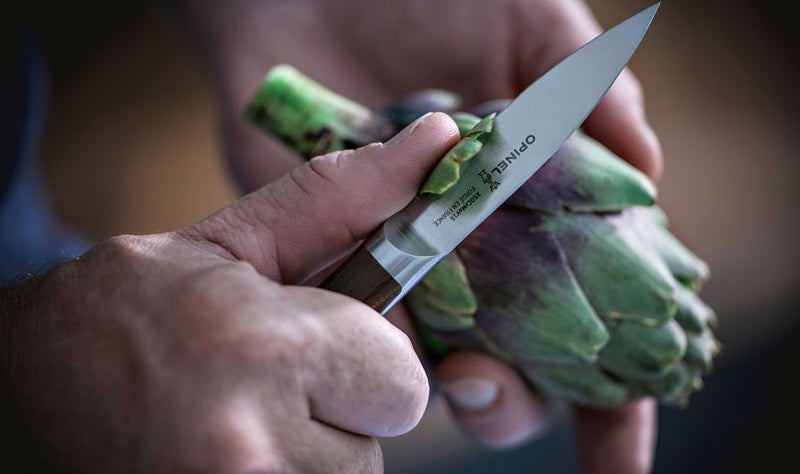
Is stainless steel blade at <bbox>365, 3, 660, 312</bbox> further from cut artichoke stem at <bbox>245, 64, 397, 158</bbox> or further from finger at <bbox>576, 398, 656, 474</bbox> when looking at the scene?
finger at <bbox>576, 398, 656, 474</bbox>

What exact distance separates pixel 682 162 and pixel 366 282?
4.71ft

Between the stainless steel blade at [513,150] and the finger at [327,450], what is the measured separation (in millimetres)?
114

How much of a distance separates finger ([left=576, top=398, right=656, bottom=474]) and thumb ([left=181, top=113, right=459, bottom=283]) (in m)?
0.49

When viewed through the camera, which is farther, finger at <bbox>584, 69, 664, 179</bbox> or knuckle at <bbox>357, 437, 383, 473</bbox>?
finger at <bbox>584, 69, 664, 179</bbox>

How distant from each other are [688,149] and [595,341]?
1296 millimetres

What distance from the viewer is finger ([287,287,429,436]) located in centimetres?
43

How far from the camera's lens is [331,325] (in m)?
0.43

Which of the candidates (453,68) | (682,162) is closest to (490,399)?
(453,68)

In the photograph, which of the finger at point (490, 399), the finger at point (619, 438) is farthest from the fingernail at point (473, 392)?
the finger at point (619, 438)

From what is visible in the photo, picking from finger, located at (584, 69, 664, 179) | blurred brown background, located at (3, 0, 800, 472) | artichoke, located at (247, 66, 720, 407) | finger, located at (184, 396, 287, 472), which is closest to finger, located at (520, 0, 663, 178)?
finger, located at (584, 69, 664, 179)

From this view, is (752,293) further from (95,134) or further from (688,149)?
(95,134)

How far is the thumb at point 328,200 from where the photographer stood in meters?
0.48

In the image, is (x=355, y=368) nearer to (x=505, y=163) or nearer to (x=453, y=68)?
(x=505, y=163)

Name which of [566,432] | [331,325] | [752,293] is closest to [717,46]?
[752,293]
